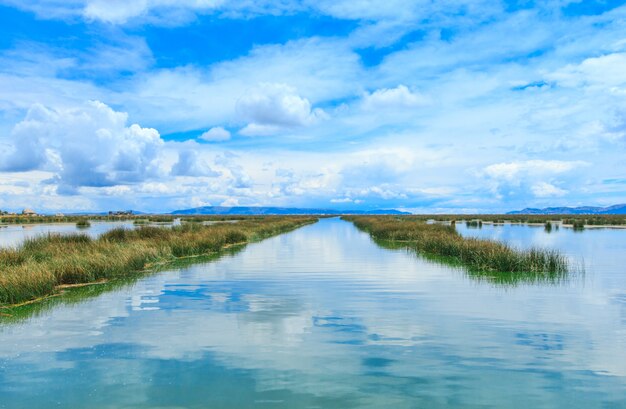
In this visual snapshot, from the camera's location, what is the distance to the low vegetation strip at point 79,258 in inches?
650

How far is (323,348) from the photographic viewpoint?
36.2ft

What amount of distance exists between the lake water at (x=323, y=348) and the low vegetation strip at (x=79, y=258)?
1.43 metres

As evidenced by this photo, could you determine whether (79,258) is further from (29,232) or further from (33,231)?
(33,231)

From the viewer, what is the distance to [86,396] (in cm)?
832

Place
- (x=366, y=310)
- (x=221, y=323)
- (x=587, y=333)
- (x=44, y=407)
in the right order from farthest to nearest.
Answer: (x=366, y=310) → (x=221, y=323) → (x=587, y=333) → (x=44, y=407)

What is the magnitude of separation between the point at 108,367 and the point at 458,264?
2156cm

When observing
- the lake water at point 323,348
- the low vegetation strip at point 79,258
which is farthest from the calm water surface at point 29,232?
the lake water at point 323,348

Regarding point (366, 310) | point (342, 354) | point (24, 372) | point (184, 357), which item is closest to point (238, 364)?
point (184, 357)

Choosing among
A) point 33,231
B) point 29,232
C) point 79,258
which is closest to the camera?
point 79,258

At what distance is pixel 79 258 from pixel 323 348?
48.7 ft

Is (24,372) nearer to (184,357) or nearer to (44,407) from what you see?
(44,407)

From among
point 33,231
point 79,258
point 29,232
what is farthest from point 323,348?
point 33,231

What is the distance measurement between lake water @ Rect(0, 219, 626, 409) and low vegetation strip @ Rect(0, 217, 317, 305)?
56.4 inches

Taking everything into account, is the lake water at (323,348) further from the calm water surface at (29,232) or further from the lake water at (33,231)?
the calm water surface at (29,232)
